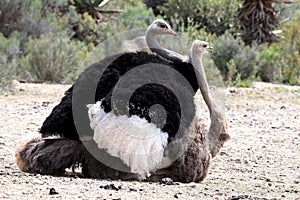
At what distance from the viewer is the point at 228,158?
7.20 m

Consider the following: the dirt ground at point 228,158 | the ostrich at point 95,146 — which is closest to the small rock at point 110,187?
the dirt ground at point 228,158

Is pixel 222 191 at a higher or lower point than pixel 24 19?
higher

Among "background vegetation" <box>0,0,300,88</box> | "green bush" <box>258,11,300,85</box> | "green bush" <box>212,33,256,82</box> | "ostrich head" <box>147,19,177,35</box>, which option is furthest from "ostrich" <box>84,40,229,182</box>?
"green bush" <box>258,11,300,85</box>

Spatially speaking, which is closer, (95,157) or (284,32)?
(95,157)

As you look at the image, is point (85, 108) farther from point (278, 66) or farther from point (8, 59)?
point (278, 66)

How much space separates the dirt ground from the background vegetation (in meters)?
0.95

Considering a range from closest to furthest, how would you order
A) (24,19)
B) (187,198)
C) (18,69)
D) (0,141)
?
(187,198) < (0,141) < (18,69) < (24,19)

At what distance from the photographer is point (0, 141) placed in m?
7.41

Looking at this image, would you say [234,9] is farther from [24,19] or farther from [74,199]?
[74,199]

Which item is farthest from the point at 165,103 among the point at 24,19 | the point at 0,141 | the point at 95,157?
the point at 24,19

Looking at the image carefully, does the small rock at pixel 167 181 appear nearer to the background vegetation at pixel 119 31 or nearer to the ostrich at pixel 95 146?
the ostrich at pixel 95 146

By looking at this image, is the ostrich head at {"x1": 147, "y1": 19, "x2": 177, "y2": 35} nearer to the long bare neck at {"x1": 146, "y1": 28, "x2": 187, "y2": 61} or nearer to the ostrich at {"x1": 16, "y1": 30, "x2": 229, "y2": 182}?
the long bare neck at {"x1": 146, "y1": 28, "x2": 187, "y2": 61}

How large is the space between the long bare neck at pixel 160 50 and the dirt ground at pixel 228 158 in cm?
101

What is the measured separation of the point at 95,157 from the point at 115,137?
0.94 ft
